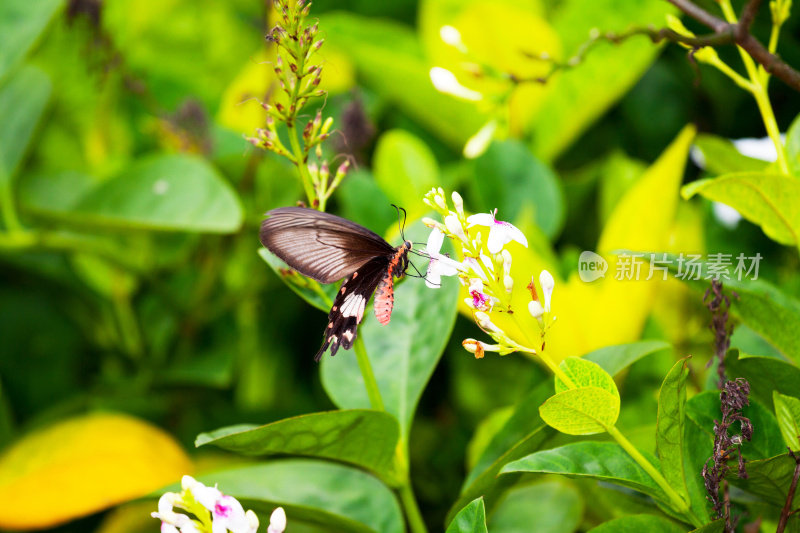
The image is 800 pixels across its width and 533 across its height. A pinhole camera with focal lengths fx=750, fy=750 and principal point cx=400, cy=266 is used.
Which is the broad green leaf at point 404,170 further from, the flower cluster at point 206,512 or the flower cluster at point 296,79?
the flower cluster at point 206,512

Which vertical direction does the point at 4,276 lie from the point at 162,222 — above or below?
below

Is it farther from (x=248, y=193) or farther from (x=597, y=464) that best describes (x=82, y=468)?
(x=597, y=464)

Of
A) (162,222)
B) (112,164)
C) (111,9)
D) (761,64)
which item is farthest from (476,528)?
(111,9)

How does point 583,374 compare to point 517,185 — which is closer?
point 583,374

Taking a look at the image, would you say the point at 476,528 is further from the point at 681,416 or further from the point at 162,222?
the point at 162,222

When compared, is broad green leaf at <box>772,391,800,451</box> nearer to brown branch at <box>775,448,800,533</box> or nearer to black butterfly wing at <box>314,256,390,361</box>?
brown branch at <box>775,448,800,533</box>

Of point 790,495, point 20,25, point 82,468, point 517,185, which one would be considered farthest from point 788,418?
point 20,25
